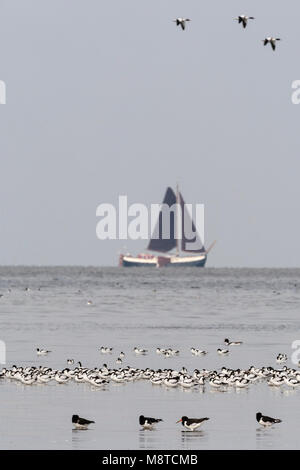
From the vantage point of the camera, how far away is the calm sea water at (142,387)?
101 feet

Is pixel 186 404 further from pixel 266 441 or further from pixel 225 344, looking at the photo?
pixel 225 344

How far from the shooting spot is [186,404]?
36.8 m

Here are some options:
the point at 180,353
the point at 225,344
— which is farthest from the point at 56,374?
the point at 225,344

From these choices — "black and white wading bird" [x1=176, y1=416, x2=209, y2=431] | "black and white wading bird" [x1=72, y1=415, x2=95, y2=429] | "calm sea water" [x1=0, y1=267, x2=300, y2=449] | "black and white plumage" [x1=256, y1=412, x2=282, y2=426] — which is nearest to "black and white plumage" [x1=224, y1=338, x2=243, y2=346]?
"calm sea water" [x1=0, y1=267, x2=300, y2=449]

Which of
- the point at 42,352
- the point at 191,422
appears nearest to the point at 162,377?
the point at 191,422

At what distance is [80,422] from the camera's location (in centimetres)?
3189

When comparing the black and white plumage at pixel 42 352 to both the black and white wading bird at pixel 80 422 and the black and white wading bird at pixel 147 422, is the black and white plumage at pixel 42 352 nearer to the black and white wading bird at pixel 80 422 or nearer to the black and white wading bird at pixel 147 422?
the black and white wading bird at pixel 80 422

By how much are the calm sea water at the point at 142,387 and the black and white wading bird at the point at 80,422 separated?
12.3 inches

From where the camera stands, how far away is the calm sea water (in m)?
30.7

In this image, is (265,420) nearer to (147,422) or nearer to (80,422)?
(147,422)

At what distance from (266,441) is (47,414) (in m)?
6.48

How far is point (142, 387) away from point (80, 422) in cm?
922

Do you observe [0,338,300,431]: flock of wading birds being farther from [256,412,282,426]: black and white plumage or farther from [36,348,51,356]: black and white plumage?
[256,412,282,426]: black and white plumage
